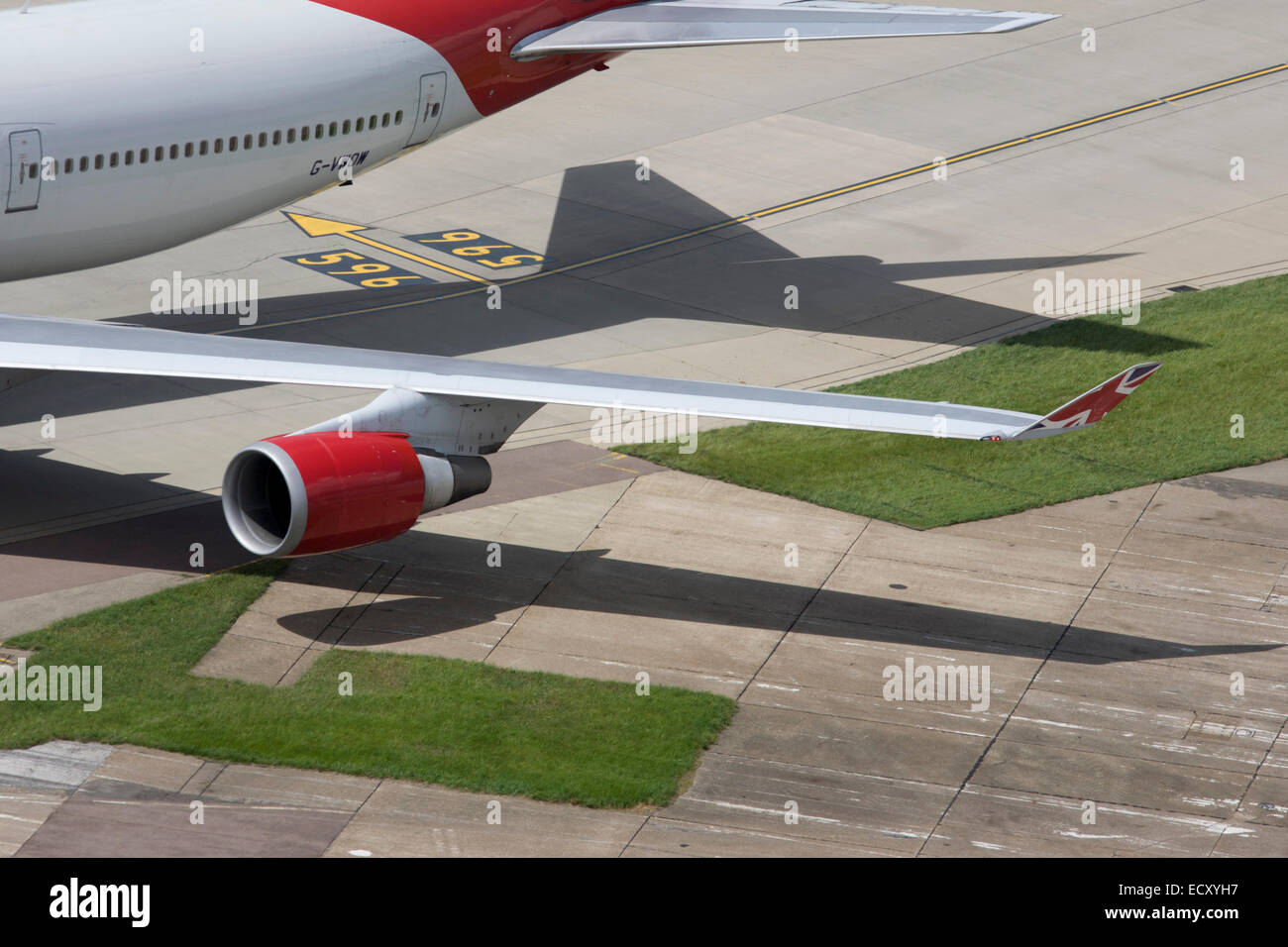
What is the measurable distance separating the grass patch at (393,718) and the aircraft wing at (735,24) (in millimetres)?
14719

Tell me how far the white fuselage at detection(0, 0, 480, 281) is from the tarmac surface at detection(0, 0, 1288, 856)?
8.22 ft

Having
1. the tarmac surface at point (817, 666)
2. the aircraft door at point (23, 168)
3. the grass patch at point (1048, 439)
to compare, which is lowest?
the tarmac surface at point (817, 666)

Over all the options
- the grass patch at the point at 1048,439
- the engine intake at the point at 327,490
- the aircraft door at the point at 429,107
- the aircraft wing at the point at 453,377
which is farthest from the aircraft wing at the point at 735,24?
the engine intake at the point at 327,490

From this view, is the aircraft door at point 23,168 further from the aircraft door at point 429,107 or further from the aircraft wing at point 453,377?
the aircraft door at point 429,107

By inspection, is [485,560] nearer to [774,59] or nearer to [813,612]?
[813,612]

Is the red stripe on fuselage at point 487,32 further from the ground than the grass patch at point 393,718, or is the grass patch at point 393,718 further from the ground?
the red stripe on fuselage at point 487,32

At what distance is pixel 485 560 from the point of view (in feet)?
72.1

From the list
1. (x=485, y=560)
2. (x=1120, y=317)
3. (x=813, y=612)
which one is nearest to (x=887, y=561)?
(x=813, y=612)

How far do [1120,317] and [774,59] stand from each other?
18.3 m

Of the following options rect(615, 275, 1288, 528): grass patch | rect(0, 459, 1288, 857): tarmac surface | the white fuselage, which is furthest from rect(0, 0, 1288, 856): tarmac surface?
the white fuselage

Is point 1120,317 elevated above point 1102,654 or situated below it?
above

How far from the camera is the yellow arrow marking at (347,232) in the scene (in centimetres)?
3269

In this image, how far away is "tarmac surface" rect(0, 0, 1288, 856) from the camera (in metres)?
17.0

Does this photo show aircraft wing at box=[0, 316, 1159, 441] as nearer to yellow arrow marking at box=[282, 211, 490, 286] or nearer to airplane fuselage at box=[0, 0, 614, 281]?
airplane fuselage at box=[0, 0, 614, 281]
